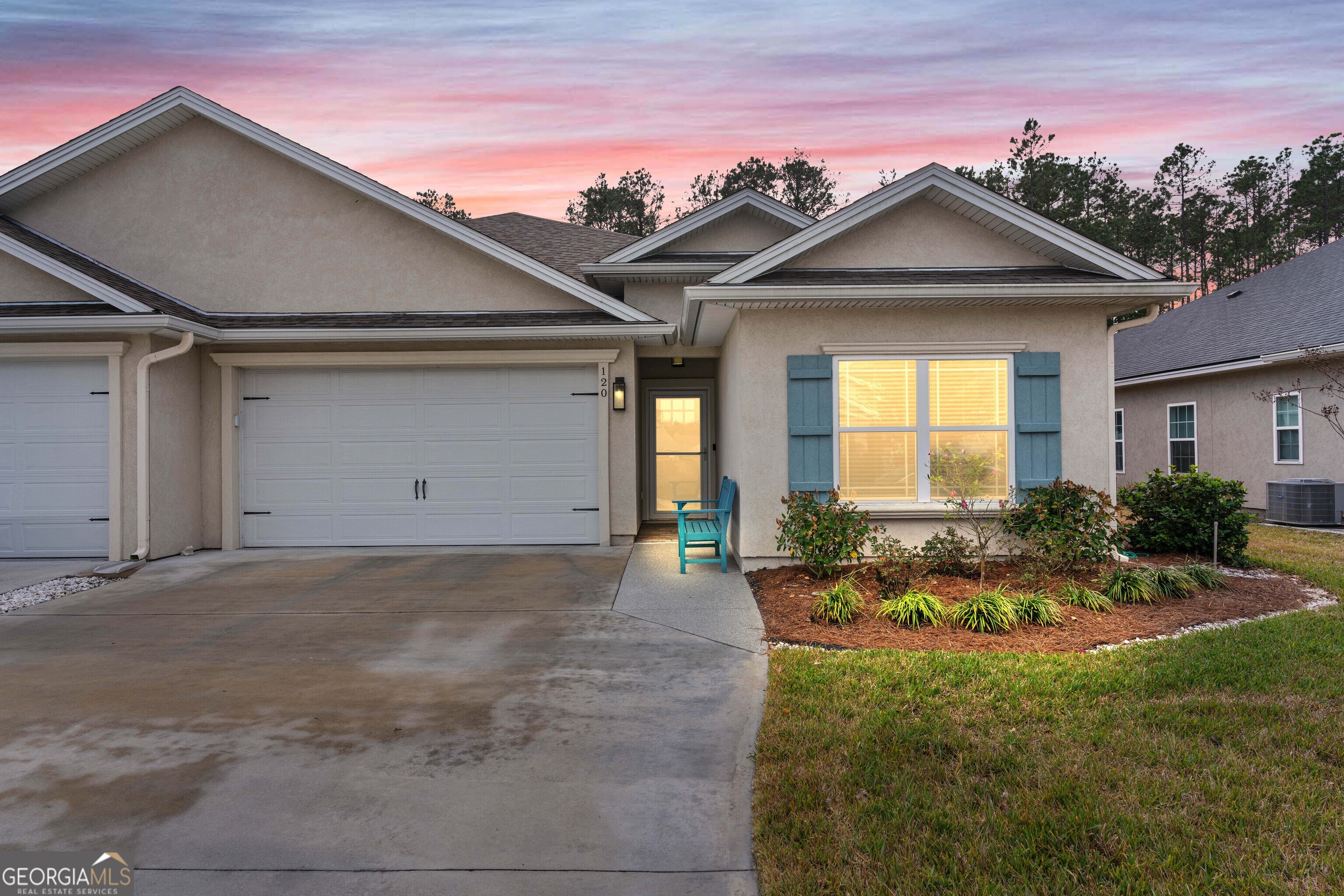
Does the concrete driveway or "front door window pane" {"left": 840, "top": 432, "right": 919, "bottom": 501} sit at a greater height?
"front door window pane" {"left": 840, "top": 432, "right": 919, "bottom": 501}

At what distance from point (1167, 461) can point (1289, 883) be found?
619 inches

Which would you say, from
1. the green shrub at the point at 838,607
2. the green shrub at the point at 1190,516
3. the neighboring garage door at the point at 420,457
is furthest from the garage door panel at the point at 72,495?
the green shrub at the point at 1190,516

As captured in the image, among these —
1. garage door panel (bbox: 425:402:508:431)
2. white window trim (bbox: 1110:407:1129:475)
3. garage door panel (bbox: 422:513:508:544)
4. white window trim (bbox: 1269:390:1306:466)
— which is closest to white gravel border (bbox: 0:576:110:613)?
garage door panel (bbox: 422:513:508:544)

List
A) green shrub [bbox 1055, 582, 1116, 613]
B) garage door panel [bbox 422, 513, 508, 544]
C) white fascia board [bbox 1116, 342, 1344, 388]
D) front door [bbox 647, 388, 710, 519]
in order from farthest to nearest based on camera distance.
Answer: front door [bbox 647, 388, 710, 519] < white fascia board [bbox 1116, 342, 1344, 388] < garage door panel [bbox 422, 513, 508, 544] < green shrub [bbox 1055, 582, 1116, 613]

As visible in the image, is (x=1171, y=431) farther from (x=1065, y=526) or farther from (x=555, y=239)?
(x=555, y=239)

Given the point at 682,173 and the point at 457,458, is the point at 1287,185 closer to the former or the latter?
the point at 682,173

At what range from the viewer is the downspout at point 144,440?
8.41 meters

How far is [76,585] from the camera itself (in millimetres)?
7340

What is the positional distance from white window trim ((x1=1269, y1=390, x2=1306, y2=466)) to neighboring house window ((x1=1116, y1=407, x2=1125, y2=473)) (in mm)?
4235

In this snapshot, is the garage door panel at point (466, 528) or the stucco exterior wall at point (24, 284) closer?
the stucco exterior wall at point (24, 284)

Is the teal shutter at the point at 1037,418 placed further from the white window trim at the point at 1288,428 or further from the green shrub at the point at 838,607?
the white window trim at the point at 1288,428

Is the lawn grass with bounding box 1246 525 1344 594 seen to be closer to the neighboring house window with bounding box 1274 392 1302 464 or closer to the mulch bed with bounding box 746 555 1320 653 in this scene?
the mulch bed with bounding box 746 555 1320 653

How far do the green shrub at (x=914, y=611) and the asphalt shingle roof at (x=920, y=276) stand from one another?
3.23 m

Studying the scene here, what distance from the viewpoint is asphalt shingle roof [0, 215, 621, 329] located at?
8.38m
